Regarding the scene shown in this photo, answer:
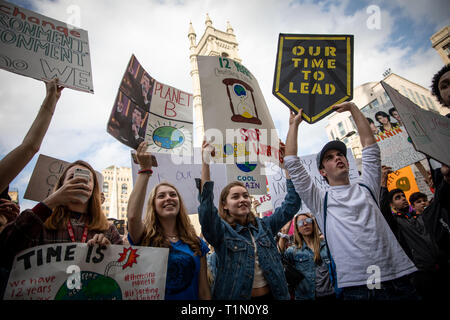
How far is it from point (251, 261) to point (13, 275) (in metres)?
1.55

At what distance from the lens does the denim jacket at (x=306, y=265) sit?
9.61ft

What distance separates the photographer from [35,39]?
2.39 m

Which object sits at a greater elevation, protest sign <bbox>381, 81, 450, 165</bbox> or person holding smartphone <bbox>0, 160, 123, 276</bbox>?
protest sign <bbox>381, 81, 450, 165</bbox>

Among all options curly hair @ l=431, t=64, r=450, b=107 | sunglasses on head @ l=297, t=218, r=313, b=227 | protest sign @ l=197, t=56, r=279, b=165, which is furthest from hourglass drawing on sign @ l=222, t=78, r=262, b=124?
curly hair @ l=431, t=64, r=450, b=107

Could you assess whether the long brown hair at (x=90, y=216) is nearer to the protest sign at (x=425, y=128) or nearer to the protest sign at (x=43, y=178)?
the protest sign at (x=43, y=178)

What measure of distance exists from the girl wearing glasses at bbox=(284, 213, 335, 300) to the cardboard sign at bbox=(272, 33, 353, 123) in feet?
6.63

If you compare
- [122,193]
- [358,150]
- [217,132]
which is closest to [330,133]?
[358,150]

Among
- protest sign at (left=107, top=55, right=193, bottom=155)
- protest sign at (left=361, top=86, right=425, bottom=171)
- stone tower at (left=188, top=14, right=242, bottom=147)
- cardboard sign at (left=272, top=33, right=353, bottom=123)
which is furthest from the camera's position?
stone tower at (left=188, top=14, right=242, bottom=147)

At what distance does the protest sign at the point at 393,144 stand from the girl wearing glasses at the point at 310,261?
246 centimetres

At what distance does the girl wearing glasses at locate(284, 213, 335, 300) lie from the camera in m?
3.02

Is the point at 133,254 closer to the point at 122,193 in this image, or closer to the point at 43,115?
the point at 43,115

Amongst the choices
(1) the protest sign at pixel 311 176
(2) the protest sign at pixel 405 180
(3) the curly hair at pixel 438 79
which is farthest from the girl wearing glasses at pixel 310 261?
(2) the protest sign at pixel 405 180

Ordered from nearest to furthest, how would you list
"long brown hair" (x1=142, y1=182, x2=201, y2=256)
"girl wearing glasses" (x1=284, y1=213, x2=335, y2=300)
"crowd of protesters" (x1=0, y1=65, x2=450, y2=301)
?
"crowd of protesters" (x1=0, y1=65, x2=450, y2=301), "long brown hair" (x1=142, y1=182, x2=201, y2=256), "girl wearing glasses" (x1=284, y1=213, x2=335, y2=300)

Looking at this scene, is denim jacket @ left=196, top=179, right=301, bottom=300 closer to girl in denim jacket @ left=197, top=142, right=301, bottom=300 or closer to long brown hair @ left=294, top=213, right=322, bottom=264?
girl in denim jacket @ left=197, top=142, right=301, bottom=300
